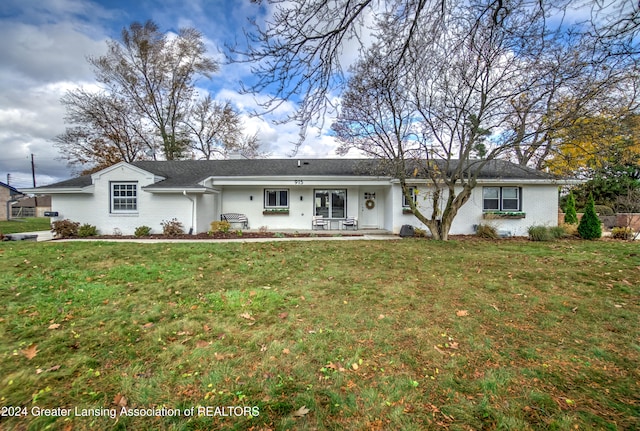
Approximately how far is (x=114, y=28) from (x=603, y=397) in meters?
10.8

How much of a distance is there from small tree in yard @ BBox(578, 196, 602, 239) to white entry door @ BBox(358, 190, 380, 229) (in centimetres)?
919

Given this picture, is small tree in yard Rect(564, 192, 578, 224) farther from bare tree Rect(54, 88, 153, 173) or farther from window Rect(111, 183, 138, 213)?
bare tree Rect(54, 88, 153, 173)

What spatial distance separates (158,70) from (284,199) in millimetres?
18394

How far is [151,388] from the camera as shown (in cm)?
247

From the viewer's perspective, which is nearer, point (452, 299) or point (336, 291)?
point (452, 299)

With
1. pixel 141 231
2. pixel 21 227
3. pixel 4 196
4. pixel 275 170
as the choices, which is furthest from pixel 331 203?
pixel 4 196

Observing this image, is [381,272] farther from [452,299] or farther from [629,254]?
[629,254]

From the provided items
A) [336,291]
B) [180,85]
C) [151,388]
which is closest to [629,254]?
[336,291]

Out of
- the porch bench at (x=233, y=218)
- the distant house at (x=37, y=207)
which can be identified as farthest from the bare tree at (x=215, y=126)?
the distant house at (x=37, y=207)

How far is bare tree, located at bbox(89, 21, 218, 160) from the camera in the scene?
2169 centimetres

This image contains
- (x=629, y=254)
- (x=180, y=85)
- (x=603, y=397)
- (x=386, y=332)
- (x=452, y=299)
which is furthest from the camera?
(x=180, y=85)

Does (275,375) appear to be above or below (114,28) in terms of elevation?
below

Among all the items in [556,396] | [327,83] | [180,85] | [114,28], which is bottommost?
[556,396]

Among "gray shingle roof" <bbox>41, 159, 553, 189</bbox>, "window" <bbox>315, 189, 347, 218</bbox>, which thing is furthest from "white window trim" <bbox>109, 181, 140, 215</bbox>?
"window" <bbox>315, 189, 347, 218</bbox>
